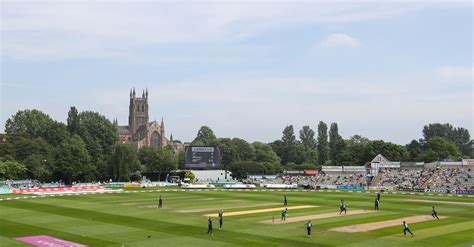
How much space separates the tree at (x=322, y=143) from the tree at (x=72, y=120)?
77424mm

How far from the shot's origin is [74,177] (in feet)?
378

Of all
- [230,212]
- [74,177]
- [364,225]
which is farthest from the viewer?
[74,177]

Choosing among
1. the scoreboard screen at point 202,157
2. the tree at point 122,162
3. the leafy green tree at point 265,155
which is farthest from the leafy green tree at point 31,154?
the leafy green tree at point 265,155

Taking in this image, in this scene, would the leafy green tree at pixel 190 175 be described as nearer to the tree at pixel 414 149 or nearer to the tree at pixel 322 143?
the tree at pixel 322 143

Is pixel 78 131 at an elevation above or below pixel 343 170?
above

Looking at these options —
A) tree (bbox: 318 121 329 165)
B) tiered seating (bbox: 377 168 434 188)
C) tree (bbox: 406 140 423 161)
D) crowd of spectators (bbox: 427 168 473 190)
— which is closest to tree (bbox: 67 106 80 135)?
tree (bbox: 318 121 329 165)

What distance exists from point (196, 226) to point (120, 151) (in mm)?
83622

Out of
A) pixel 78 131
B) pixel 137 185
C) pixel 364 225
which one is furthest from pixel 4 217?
pixel 78 131

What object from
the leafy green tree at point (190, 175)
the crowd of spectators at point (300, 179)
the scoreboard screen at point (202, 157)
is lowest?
the crowd of spectators at point (300, 179)

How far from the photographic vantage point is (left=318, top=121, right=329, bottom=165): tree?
551ft

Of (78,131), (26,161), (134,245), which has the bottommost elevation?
(134,245)

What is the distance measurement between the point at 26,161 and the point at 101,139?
2866 centimetres

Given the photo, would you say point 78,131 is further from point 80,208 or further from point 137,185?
point 80,208

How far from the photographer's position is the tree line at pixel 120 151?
116 meters
